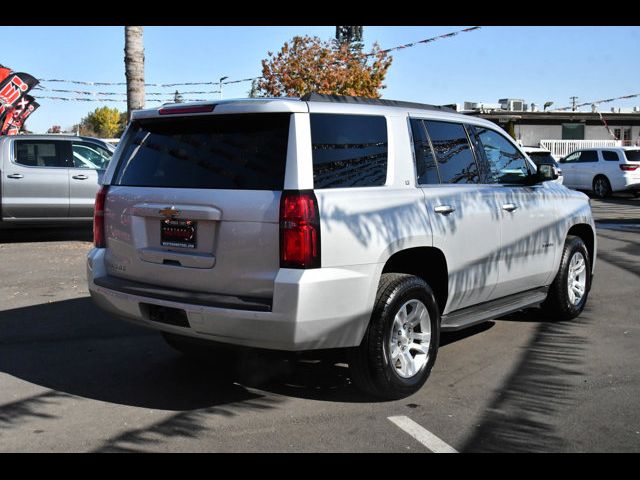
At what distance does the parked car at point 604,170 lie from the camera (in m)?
22.4

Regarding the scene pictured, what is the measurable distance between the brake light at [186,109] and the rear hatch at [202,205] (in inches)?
2.0

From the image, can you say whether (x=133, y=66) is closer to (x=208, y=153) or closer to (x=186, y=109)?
(x=186, y=109)

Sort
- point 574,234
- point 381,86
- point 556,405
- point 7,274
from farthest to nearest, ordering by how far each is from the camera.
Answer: point 381,86, point 7,274, point 574,234, point 556,405

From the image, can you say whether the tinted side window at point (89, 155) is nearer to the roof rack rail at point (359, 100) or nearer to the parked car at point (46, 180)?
the parked car at point (46, 180)

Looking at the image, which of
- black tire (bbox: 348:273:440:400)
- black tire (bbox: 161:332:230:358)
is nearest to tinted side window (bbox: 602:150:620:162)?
black tire (bbox: 161:332:230:358)

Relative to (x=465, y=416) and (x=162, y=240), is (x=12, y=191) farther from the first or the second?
(x=465, y=416)

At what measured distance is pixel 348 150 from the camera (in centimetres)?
443

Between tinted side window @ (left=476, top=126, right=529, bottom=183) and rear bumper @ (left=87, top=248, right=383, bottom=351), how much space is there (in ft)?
6.71

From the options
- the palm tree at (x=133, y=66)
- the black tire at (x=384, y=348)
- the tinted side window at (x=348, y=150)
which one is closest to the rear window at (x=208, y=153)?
the tinted side window at (x=348, y=150)

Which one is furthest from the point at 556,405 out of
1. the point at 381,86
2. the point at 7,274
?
the point at 381,86

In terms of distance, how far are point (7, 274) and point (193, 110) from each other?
573 centimetres
